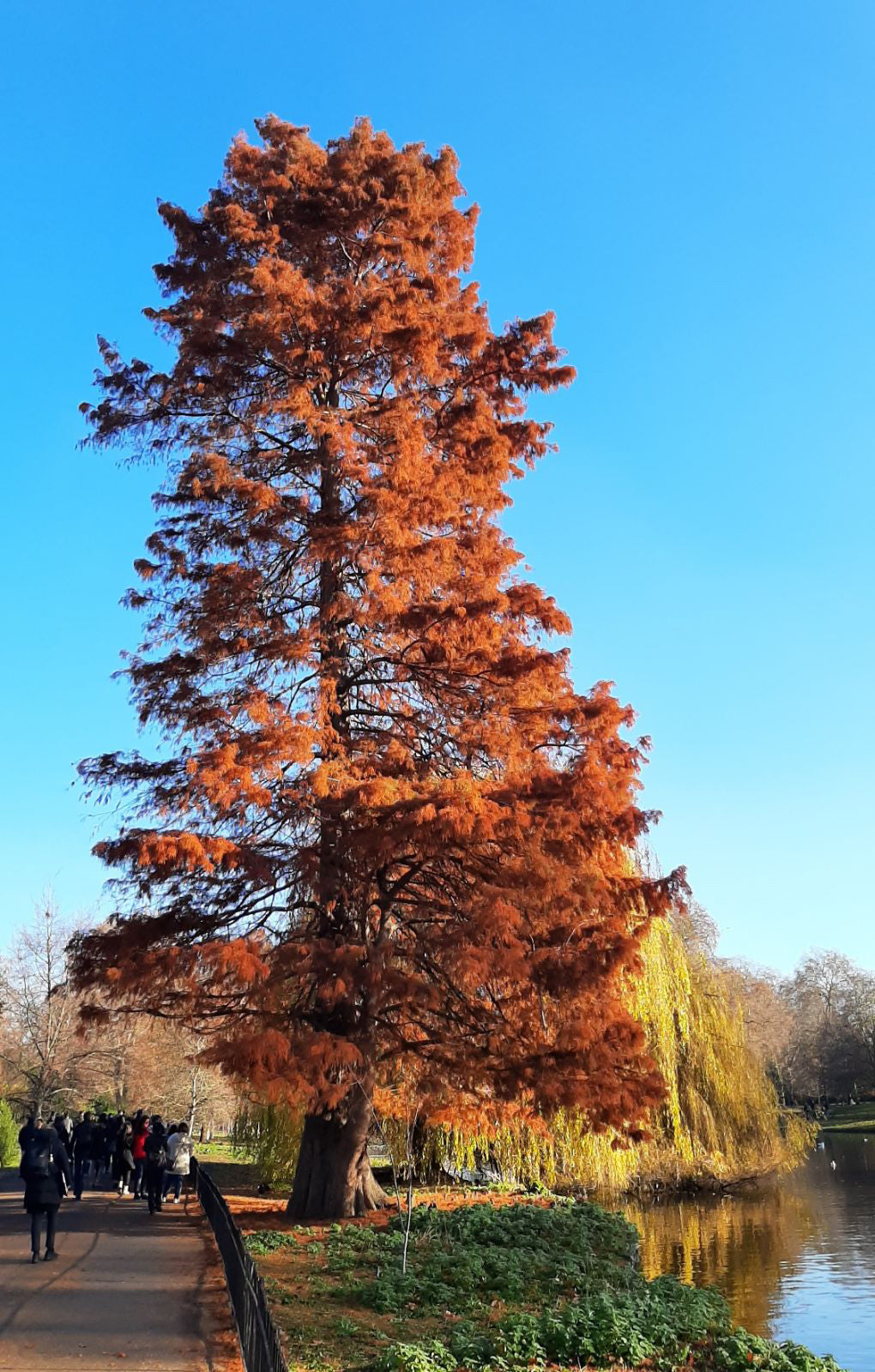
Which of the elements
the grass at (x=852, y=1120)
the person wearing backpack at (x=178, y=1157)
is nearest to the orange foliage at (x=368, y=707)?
the person wearing backpack at (x=178, y=1157)

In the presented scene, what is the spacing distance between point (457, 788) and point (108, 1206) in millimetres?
12704

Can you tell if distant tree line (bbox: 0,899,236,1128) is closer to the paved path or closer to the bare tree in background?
the bare tree in background

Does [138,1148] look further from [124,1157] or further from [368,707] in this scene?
[368,707]

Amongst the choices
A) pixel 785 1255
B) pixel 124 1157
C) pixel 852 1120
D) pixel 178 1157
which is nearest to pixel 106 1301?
pixel 178 1157

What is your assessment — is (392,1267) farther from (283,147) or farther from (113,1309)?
(283,147)

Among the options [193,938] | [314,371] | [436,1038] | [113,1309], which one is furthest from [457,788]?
[314,371]

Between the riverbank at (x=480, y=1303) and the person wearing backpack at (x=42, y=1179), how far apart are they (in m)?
2.41

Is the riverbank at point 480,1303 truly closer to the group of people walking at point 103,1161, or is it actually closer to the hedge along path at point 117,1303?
the hedge along path at point 117,1303

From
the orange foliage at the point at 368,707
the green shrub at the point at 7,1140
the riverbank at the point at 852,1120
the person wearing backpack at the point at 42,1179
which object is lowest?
the riverbank at the point at 852,1120

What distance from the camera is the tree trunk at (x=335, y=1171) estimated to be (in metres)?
16.5

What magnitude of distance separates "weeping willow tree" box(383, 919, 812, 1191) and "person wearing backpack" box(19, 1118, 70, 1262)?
29.9ft

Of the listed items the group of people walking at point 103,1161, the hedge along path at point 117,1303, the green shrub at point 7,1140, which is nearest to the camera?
the hedge along path at point 117,1303

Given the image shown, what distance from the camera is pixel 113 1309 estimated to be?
1036cm

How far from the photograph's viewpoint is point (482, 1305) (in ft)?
37.0
